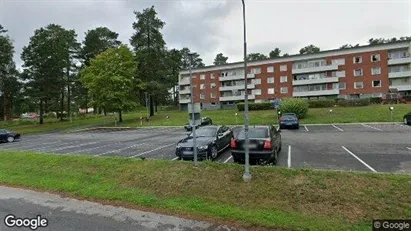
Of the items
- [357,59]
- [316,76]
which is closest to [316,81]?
[316,76]

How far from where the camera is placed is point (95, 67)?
45281mm

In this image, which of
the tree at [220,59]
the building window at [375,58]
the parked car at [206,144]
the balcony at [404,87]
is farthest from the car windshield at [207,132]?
the tree at [220,59]

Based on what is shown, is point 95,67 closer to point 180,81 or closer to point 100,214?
point 180,81

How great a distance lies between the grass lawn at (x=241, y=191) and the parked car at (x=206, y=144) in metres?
2.20

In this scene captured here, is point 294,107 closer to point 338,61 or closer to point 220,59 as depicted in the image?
point 338,61

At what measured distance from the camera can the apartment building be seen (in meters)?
50.4

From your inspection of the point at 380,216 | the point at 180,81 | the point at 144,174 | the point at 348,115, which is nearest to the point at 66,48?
the point at 180,81

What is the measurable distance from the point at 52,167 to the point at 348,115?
3316 cm

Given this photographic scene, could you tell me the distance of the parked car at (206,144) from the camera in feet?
41.2

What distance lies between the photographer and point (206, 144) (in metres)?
12.7

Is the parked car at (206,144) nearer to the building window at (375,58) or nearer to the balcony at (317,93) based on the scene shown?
the balcony at (317,93)

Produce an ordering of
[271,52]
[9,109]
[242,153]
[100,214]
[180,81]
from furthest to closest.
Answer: [271,52], [180,81], [9,109], [242,153], [100,214]

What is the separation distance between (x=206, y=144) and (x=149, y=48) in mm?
41923

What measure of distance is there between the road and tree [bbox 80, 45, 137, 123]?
1404 inches
